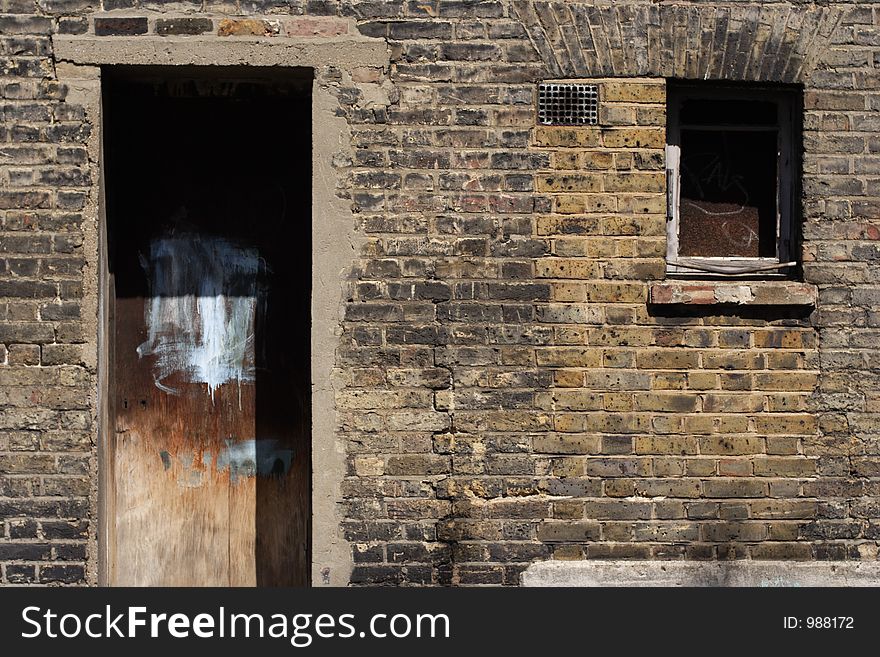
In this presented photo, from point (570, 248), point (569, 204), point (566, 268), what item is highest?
point (569, 204)

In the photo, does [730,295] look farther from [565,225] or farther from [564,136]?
[564,136]

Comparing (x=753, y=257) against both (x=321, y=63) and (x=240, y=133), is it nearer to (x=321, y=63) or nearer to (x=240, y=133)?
(x=321, y=63)

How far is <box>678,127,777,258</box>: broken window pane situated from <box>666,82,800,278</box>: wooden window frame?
34 mm

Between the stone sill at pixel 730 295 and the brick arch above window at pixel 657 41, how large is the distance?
105cm

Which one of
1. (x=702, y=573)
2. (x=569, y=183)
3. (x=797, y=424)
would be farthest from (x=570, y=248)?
(x=702, y=573)

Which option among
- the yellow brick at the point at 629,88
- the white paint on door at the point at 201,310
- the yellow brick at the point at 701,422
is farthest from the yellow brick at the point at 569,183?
the white paint on door at the point at 201,310

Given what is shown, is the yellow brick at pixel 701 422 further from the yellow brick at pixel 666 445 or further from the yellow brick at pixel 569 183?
the yellow brick at pixel 569 183

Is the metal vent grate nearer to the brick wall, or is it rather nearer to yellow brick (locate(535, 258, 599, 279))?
the brick wall

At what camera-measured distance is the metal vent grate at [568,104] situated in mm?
4328

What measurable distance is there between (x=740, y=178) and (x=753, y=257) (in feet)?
Result: 1.38

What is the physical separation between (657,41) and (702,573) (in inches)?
105

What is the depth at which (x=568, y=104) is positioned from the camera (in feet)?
14.2

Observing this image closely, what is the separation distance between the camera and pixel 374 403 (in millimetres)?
4281

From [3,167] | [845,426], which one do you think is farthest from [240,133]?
[845,426]
